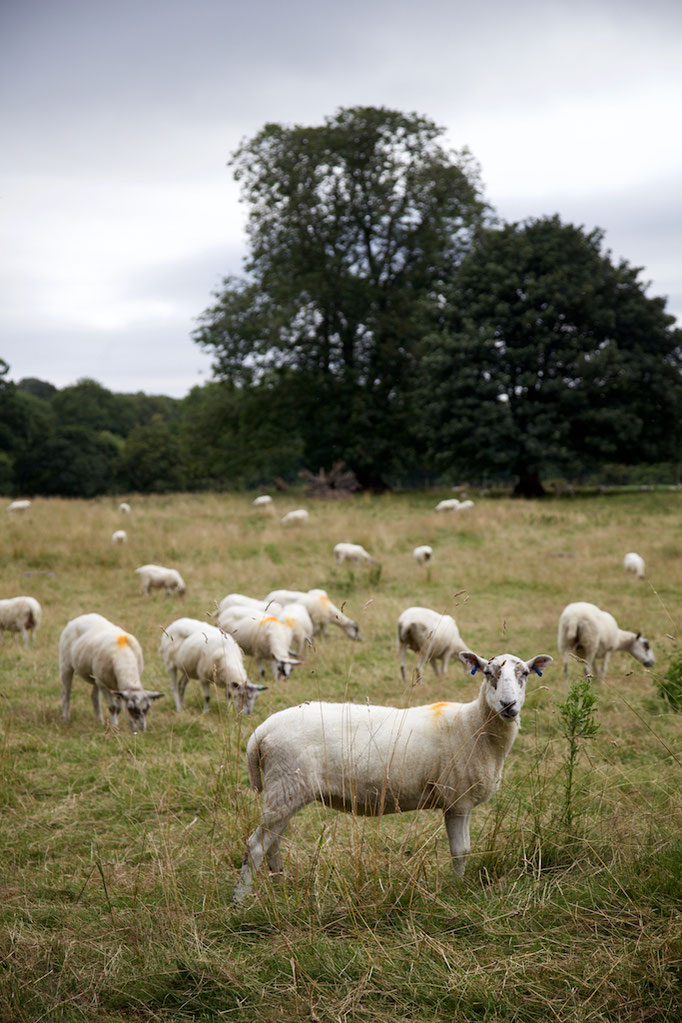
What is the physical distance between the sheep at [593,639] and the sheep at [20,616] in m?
7.75

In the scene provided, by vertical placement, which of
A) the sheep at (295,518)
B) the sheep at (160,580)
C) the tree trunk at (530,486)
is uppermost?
the tree trunk at (530,486)

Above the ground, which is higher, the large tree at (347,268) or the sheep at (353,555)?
the large tree at (347,268)

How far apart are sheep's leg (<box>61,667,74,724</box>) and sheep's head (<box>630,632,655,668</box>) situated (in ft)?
23.1

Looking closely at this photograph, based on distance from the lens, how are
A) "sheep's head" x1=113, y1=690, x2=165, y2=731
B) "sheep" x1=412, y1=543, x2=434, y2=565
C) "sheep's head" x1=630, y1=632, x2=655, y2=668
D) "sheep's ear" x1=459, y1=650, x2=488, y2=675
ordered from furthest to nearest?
"sheep" x1=412, y1=543, x2=434, y2=565, "sheep's head" x1=630, y1=632, x2=655, y2=668, "sheep's head" x1=113, y1=690, x2=165, y2=731, "sheep's ear" x1=459, y1=650, x2=488, y2=675

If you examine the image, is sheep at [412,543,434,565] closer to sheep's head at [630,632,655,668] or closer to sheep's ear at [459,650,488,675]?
sheep's head at [630,632,655,668]

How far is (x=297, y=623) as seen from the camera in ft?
33.8

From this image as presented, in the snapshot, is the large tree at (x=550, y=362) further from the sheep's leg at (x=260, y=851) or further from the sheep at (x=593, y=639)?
the sheep's leg at (x=260, y=851)

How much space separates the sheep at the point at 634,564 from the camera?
50.5ft

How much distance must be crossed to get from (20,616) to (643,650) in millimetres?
9004

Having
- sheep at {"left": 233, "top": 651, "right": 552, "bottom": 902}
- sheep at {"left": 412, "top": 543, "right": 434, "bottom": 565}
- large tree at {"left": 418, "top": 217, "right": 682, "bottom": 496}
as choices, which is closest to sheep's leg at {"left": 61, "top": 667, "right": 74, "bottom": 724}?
sheep at {"left": 233, "top": 651, "right": 552, "bottom": 902}

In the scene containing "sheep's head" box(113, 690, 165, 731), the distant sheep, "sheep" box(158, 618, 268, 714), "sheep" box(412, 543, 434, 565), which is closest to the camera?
"sheep's head" box(113, 690, 165, 731)

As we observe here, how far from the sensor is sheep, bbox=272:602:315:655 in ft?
33.5

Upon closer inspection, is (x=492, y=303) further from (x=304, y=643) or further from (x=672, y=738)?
(x=672, y=738)

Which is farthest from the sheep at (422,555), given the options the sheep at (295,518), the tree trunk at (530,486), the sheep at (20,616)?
the tree trunk at (530,486)
